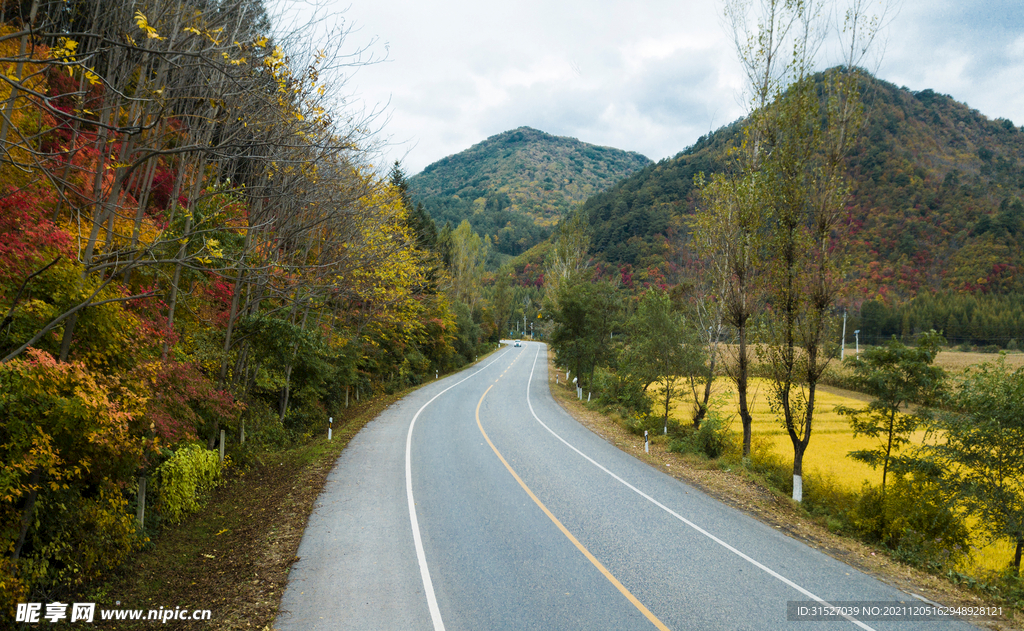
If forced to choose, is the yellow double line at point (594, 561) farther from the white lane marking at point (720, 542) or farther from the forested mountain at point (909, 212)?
the forested mountain at point (909, 212)

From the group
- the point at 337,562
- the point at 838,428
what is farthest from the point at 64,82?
the point at 838,428

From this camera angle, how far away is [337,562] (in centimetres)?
723

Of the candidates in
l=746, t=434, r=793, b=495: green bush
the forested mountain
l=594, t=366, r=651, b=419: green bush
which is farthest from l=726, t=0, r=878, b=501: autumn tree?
the forested mountain

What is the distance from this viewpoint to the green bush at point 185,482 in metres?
9.05

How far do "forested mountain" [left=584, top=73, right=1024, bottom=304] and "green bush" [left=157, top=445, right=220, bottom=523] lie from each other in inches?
1833

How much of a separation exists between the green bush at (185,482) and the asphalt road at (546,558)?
2.54 metres

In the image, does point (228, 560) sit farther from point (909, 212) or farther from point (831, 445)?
point (909, 212)

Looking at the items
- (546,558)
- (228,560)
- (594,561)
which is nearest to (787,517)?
(594,561)

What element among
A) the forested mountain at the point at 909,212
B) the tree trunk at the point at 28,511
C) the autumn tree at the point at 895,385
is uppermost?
the forested mountain at the point at 909,212

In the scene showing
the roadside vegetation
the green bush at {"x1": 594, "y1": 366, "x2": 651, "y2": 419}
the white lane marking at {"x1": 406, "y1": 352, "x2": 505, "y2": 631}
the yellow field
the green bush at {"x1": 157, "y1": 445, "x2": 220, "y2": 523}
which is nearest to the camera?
the roadside vegetation

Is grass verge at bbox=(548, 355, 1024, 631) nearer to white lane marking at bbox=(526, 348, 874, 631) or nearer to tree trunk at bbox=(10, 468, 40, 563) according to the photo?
white lane marking at bbox=(526, 348, 874, 631)

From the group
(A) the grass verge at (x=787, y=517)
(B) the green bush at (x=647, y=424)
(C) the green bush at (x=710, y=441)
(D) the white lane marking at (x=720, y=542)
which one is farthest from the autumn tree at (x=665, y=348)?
(D) the white lane marking at (x=720, y=542)

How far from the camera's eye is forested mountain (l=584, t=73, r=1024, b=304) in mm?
75750

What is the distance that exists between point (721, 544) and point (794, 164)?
9420 millimetres
